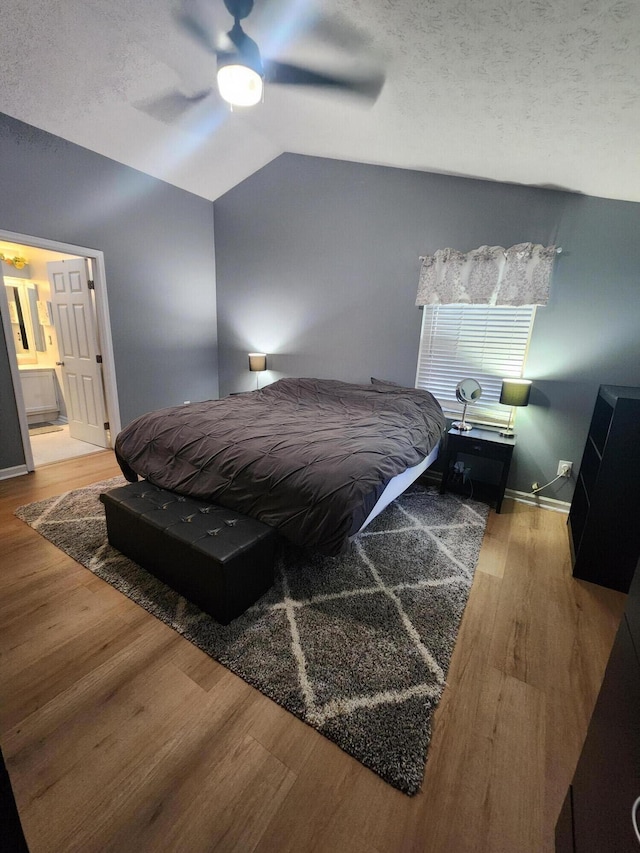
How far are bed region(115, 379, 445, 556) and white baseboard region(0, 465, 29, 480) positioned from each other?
4.34 ft

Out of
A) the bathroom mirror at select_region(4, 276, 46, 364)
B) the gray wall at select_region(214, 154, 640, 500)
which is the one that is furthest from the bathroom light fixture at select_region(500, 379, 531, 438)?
the bathroom mirror at select_region(4, 276, 46, 364)

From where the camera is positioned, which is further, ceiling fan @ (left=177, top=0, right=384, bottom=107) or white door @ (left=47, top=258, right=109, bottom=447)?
white door @ (left=47, top=258, right=109, bottom=447)

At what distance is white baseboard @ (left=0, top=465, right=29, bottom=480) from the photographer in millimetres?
3111

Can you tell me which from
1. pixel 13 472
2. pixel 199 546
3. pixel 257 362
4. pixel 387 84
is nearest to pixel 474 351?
pixel 387 84

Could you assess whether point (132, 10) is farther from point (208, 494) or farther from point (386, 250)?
point (208, 494)

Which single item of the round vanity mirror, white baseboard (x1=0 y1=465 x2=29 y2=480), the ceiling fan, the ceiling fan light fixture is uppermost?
the ceiling fan

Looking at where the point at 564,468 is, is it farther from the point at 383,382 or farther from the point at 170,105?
the point at 170,105

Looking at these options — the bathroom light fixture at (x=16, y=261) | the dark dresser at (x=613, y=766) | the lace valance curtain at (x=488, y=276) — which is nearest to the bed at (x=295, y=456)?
the lace valance curtain at (x=488, y=276)

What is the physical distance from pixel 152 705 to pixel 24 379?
4.79 meters

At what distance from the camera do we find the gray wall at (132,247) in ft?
9.69

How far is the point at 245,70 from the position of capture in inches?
73.0

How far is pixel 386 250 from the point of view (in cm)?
346

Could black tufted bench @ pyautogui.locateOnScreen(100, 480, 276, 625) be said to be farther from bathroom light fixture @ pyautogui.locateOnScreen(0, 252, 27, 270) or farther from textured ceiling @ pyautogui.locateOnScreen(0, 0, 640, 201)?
A: bathroom light fixture @ pyautogui.locateOnScreen(0, 252, 27, 270)

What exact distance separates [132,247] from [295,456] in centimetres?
330
